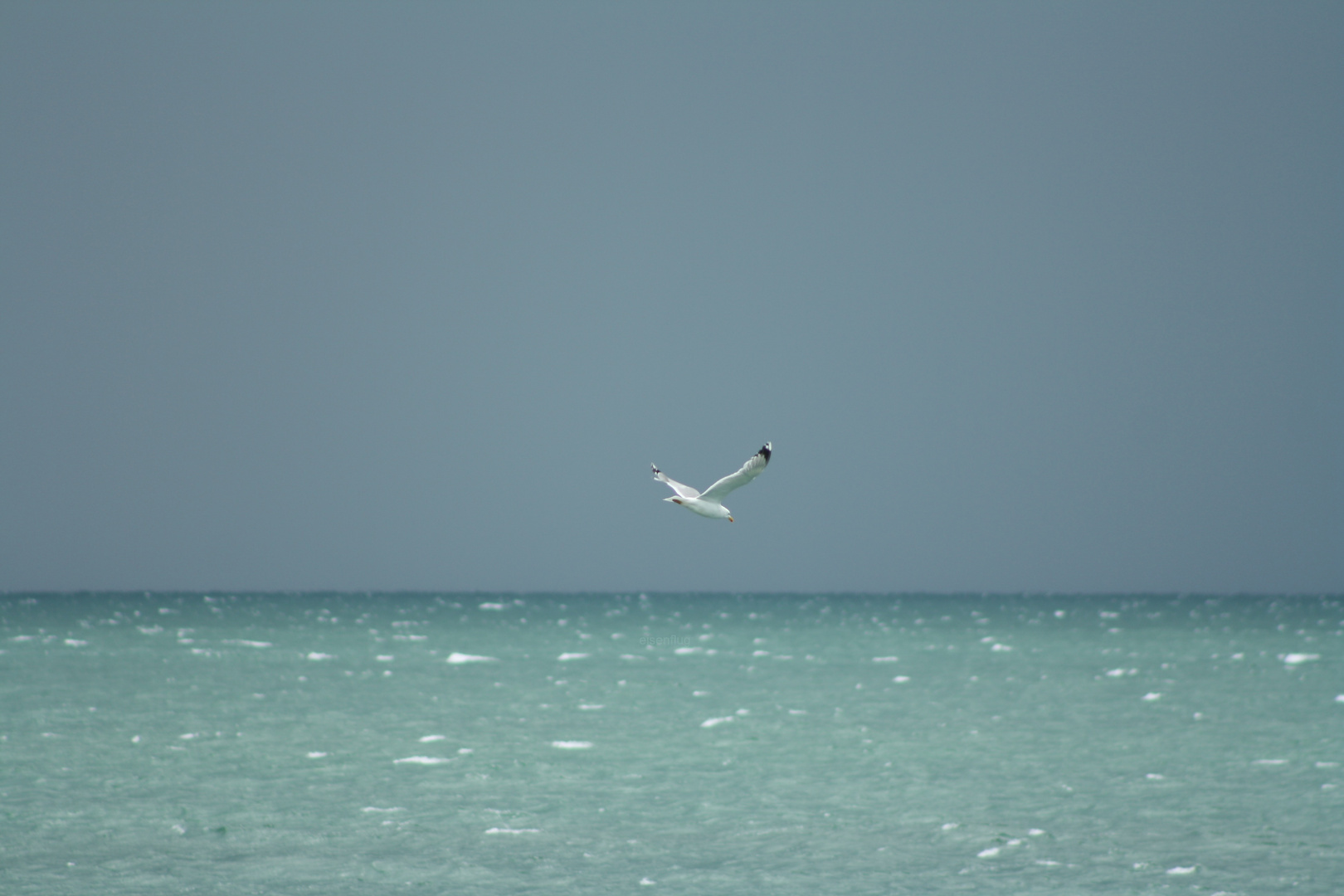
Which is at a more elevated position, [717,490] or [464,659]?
[717,490]

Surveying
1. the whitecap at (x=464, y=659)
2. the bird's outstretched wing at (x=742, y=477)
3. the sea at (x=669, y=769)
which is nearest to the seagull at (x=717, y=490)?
the bird's outstretched wing at (x=742, y=477)

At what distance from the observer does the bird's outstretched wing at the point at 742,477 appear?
6293 millimetres

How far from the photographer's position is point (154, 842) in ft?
32.2

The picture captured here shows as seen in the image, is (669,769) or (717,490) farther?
(669,769)

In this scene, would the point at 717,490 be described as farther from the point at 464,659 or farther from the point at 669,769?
the point at 464,659

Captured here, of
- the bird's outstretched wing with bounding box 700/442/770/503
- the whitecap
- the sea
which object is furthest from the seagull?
the whitecap

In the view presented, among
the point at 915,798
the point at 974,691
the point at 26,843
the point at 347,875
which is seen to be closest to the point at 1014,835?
the point at 915,798

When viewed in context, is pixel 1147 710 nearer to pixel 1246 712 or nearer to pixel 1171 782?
pixel 1246 712

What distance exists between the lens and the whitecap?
24422 mm

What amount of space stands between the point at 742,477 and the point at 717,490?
0.97 feet

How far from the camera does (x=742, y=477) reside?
6.45 metres

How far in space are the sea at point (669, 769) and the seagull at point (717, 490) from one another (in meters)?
3.33

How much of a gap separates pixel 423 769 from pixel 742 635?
19477 millimetres

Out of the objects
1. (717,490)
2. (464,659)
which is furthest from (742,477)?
(464,659)
